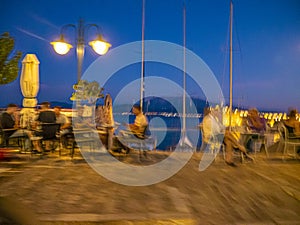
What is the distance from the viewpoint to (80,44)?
8086 mm

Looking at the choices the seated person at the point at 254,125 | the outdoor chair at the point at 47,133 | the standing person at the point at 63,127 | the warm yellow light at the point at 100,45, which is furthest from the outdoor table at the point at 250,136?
the outdoor chair at the point at 47,133

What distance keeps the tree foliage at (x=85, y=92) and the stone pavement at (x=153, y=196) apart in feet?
10.2

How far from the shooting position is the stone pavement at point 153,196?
10.7ft

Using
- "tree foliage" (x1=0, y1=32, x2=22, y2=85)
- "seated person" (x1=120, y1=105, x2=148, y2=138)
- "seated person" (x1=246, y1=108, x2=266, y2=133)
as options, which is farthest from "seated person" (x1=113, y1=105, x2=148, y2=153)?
"tree foliage" (x1=0, y1=32, x2=22, y2=85)

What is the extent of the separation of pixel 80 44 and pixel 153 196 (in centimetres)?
513

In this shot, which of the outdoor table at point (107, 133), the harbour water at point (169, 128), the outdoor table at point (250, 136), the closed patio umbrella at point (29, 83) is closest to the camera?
the outdoor table at point (107, 133)

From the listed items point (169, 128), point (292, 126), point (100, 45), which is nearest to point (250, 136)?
point (292, 126)

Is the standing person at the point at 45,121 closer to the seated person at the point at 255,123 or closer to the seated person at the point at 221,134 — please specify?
the seated person at the point at 221,134

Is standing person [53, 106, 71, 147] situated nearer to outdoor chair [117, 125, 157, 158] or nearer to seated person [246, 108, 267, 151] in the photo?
outdoor chair [117, 125, 157, 158]

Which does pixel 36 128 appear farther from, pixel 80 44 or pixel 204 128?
pixel 204 128

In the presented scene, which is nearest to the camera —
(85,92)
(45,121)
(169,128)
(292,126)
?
(45,121)

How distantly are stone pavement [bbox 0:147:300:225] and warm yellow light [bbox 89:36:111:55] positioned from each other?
108 inches

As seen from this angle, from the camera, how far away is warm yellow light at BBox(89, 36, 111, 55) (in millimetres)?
7387

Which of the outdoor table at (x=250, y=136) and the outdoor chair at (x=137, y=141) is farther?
the outdoor table at (x=250, y=136)
